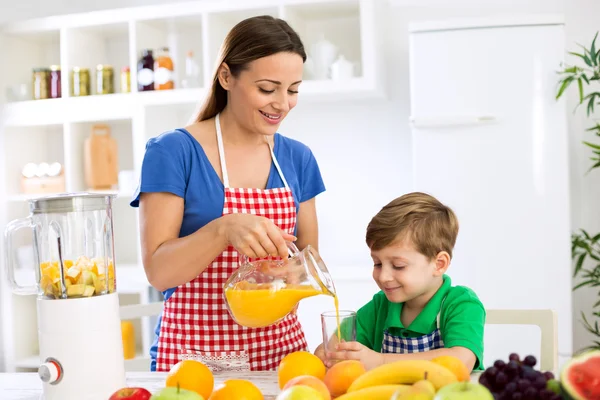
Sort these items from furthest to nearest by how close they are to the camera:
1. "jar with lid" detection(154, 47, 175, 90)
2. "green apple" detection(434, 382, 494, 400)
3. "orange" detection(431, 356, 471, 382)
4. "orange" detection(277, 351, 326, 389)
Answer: "jar with lid" detection(154, 47, 175, 90)
"orange" detection(277, 351, 326, 389)
"orange" detection(431, 356, 471, 382)
"green apple" detection(434, 382, 494, 400)

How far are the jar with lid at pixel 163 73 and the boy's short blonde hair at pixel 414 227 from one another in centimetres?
208

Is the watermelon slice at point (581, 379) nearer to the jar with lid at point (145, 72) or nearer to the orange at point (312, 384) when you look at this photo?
the orange at point (312, 384)

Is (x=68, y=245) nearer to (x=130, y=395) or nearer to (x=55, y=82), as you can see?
(x=130, y=395)

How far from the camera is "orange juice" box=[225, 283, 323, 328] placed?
3.84 feet

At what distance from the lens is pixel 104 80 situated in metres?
3.54

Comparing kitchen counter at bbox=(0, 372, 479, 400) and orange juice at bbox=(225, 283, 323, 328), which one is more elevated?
orange juice at bbox=(225, 283, 323, 328)

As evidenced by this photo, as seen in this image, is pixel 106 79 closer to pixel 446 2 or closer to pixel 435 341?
pixel 446 2

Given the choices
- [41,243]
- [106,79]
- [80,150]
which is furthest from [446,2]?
[41,243]

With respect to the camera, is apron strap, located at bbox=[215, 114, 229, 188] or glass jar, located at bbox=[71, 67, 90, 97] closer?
apron strap, located at bbox=[215, 114, 229, 188]

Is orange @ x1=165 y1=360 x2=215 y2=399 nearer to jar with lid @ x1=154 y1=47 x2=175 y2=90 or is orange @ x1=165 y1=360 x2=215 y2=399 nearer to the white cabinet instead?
the white cabinet

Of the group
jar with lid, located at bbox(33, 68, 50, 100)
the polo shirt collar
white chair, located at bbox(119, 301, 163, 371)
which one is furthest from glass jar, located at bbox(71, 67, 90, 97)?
the polo shirt collar

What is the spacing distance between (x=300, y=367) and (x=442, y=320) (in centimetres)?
49

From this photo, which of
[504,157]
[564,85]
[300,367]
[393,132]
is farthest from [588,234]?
[300,367]

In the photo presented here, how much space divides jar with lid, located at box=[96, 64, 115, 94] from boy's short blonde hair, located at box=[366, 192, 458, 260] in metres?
2.34
